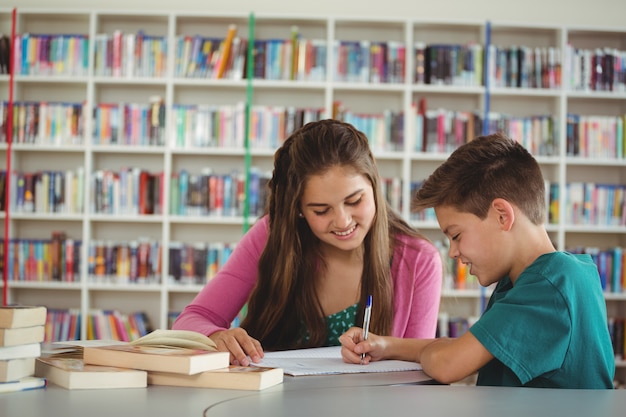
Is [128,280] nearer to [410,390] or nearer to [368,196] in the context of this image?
[368,196]

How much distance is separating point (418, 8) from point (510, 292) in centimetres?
A: 365

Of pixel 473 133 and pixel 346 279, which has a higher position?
pixel 473 133

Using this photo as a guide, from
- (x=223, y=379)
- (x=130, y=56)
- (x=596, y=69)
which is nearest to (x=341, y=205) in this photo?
(x=223, y=379)

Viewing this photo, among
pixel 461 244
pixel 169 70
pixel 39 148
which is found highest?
pixel 169 70

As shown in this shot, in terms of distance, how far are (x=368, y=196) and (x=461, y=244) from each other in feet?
1.42

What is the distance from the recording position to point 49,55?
4.41m

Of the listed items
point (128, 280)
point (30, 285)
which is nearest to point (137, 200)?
point (128, 280)

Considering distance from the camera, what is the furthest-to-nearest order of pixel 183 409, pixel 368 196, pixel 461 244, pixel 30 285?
pixel 30 285 < pixel 368 196 < pixel 461 244 < pixel 183 409

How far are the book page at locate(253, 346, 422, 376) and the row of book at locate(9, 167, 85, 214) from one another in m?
3.13

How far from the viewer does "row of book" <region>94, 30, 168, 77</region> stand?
4395mm

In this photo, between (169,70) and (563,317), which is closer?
(563,317)

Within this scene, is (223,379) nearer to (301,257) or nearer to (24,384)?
(24,384)

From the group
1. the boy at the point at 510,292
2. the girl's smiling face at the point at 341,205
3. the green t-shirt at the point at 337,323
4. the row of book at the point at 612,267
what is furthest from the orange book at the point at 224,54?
the boy at the point at 510,292

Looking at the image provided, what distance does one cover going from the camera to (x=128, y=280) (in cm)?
438
